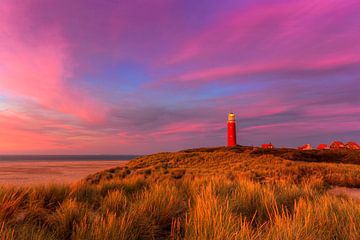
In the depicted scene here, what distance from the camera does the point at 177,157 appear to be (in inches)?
1198

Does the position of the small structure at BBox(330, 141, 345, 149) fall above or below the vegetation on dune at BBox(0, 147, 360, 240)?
above

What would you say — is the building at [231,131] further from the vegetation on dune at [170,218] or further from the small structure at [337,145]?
the vegetation on dune at [170,218]

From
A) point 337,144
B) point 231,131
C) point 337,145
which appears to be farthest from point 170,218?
point 337,144

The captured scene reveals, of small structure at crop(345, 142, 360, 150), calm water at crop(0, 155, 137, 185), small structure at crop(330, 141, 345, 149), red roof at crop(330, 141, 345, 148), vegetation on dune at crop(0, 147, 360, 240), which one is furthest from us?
red roof at crop(330, 141, 345, 148)

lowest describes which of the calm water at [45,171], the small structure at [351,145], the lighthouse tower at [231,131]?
the calm water at [45,171]

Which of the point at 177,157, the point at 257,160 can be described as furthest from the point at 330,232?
the point at 177,157

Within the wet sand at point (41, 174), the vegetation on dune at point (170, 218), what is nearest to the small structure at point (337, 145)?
the wet sand at point (41, 174)

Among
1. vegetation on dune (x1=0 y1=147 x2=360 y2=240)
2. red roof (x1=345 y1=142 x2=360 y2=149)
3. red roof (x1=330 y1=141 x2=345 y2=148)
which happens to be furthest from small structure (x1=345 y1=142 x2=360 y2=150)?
vegetation on dune (x1=0 y1=147 x2=360 y2=240)

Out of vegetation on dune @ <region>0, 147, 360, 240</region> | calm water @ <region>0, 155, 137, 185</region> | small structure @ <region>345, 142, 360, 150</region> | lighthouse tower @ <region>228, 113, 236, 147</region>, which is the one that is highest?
lighthouse tower @ <region>228, 113, 236, 147</region>

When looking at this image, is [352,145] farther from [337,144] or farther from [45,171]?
[45,171]

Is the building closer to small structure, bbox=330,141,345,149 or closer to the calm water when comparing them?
small structure, bbox=330,141,345,149

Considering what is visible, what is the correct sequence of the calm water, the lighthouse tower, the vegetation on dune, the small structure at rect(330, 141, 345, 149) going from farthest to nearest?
the lighthouse tower
the small structure at rect(330, 141, 345, 149)
the calm water
the vegetation on dune

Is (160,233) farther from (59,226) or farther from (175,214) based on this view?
(59,226)

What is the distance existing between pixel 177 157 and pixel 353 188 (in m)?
20.7
